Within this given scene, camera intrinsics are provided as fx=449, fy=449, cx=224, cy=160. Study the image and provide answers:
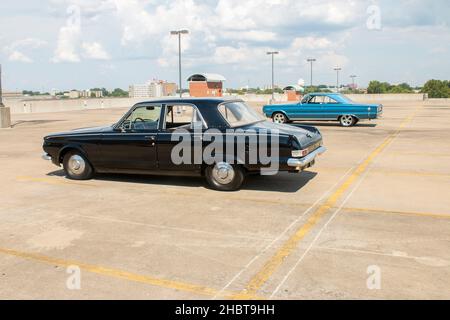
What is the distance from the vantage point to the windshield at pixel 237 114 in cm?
785

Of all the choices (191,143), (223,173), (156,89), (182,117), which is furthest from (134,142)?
(156,89)

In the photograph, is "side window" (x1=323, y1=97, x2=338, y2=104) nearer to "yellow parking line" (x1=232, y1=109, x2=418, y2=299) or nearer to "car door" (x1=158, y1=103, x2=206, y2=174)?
"yellow parking line" (x1=232, y1=109, x2=418, y2=299)

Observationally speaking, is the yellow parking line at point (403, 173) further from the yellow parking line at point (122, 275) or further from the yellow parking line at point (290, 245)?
the yellow parking line at point (122, 275)

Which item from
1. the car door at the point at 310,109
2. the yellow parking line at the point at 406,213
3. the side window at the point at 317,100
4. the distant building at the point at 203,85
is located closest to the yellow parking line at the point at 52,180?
the yellow parking line at the point at 406,213

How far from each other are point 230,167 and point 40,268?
383cm

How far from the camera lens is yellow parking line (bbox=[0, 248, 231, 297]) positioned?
3.99 metres

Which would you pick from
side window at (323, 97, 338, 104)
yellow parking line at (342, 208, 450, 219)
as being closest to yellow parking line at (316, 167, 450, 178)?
yellow parking line at (342, 208, 450, 219)

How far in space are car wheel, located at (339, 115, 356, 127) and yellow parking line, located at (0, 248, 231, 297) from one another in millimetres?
16765

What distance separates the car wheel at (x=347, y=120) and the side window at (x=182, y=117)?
13.0 meters

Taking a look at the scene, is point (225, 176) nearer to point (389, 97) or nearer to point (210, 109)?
point (210, 109)

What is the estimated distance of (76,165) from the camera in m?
8.92

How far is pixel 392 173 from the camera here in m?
9.20
